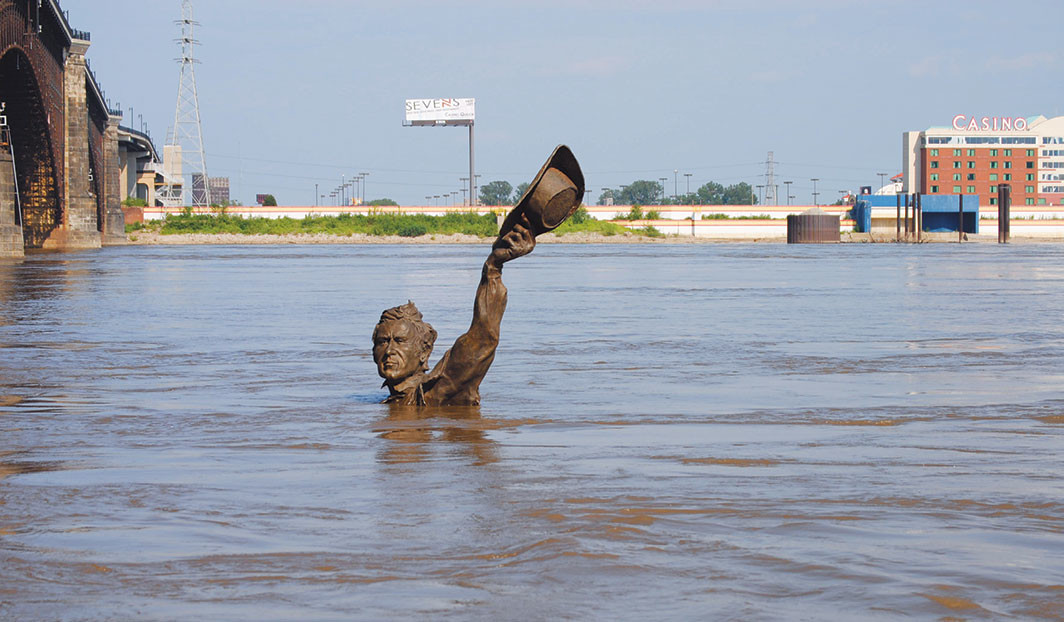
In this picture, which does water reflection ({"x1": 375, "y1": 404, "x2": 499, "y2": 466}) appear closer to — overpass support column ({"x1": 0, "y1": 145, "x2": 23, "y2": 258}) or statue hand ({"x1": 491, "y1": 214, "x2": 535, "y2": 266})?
statue hand ({"x1": 491, "y1": 214, "x2": 535, "y2": 266})

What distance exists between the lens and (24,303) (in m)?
26.1

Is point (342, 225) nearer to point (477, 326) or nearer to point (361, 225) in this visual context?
point (361, 225)

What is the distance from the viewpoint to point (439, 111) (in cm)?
18212

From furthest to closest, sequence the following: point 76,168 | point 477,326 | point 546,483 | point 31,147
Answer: point 76,168 → point 31,147 → point 477,326 → point 546,483

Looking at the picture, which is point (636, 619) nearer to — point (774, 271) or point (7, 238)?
point (774, 271)

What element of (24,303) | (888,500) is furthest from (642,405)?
(24,303)

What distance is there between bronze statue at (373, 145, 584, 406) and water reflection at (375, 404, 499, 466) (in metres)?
0.18

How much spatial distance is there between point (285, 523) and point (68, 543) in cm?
98

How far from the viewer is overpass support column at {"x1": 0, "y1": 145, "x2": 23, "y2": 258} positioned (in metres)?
56.0

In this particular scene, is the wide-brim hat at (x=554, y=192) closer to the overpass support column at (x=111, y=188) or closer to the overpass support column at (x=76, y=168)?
the overpass support column at (x=76, y=168)

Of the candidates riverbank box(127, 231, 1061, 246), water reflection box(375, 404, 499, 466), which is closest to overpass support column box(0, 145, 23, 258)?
water reflection box(375, 404, 499, 466)

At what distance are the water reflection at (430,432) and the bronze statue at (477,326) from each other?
0.58ft

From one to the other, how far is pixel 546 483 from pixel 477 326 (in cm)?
287

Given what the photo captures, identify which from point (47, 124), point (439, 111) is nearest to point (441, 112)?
point (439, 111)
